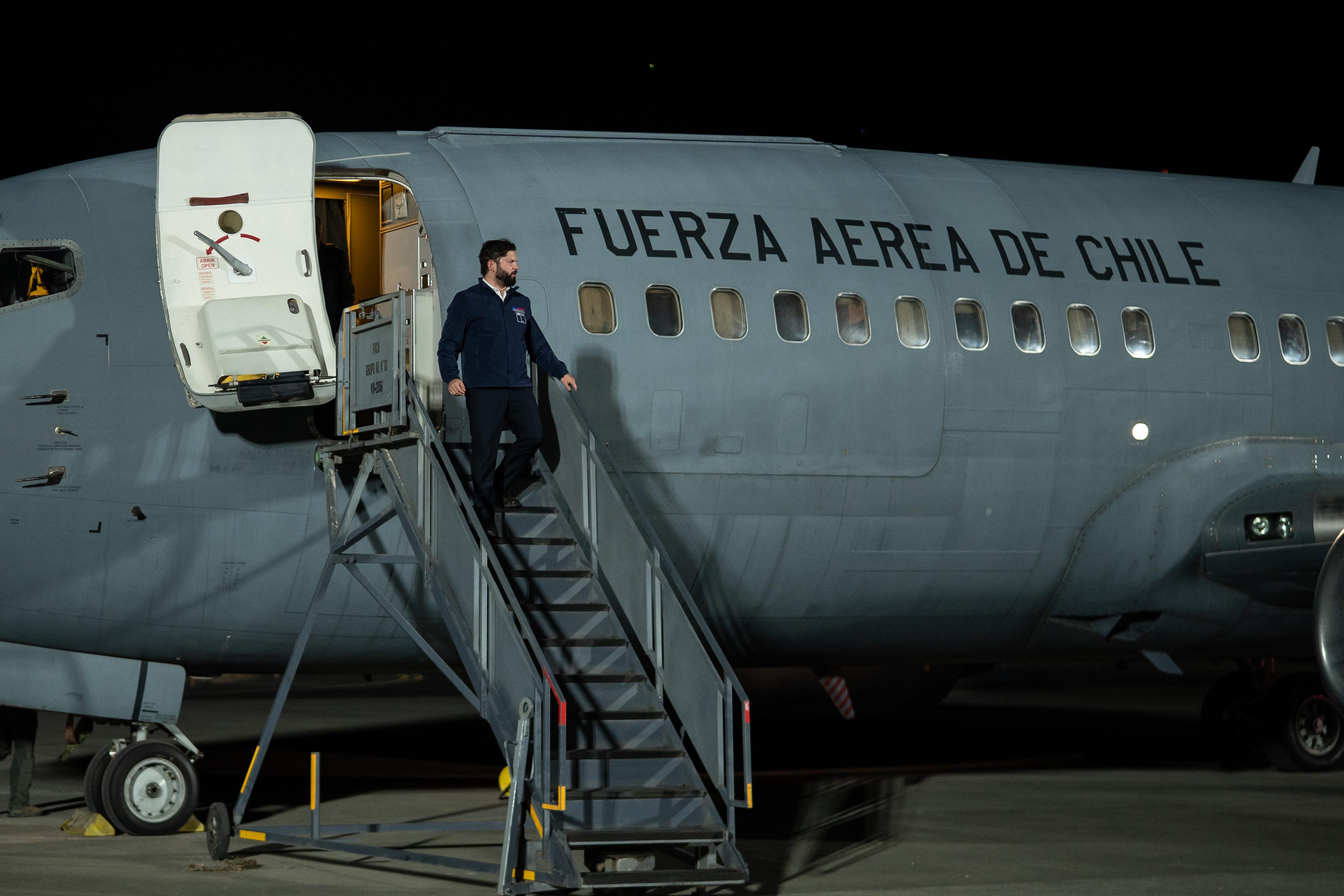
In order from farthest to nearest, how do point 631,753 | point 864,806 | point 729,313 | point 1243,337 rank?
1. point 1243,337
2. point 864,806
3. point 729,313
4. point 631,753

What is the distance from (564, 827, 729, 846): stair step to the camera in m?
8.34

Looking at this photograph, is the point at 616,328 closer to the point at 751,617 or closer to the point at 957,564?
the point at 751,617

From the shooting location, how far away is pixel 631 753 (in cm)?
890


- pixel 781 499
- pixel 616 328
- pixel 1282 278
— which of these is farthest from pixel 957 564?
pixel 1282 278

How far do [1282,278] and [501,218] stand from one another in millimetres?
7237

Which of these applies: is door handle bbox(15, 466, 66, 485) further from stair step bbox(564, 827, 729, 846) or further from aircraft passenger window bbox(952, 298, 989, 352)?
aircraft passenger window bbox(952, 298, 989, 352)

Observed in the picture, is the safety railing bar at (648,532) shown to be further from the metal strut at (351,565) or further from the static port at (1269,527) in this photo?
the static port at (1269,527)

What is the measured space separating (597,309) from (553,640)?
3018 mm

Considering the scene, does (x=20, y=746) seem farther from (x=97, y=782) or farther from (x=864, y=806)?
(x=864, y=806)

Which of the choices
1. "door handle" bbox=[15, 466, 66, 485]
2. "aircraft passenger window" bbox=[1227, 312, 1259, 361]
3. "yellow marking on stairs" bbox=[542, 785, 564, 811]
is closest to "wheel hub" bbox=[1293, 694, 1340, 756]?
"aircraft passenger window" bbox=[1227, 312, 1259, 361]

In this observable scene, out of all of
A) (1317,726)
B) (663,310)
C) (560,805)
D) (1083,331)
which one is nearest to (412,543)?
(560,805)

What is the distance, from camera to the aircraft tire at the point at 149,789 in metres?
10.9

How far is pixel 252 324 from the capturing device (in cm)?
1021

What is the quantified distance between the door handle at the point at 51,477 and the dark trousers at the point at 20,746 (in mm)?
3282
